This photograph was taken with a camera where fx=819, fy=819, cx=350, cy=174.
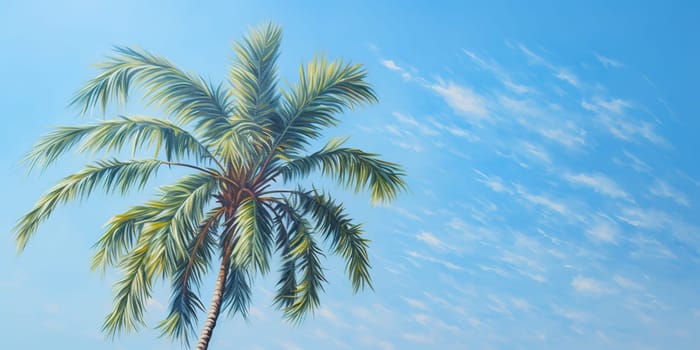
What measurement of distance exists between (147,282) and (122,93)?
3.04 m

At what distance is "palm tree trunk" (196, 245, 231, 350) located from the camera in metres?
12.2

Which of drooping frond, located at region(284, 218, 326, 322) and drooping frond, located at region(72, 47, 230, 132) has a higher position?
drooping frond, located at region(72, 47, 230, 132)

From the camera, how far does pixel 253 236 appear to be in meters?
11.4

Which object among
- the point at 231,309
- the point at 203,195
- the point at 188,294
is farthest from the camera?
the point at 231,309

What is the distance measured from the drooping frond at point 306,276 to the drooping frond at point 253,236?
20.3 inches

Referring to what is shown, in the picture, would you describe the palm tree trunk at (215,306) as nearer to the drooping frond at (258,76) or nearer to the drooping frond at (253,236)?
the drooping frond at (253,236)

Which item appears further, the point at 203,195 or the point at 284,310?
the point at 284,310

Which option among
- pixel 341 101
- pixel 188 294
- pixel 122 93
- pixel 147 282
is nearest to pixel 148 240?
pixel 147 282

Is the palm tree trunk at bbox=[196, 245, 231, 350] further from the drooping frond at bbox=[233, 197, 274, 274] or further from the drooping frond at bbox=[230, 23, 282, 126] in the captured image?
the drooping frond at bbox=[230, 23, 282, 126]

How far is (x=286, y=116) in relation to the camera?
13039 mm

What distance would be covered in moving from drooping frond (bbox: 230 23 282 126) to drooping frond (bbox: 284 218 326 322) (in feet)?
6.06

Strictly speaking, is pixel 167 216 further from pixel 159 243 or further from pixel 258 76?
pixel 258 76

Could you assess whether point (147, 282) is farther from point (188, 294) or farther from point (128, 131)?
point (128, 131)

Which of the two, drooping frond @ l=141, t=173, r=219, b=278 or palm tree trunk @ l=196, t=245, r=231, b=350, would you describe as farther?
palm tree trunk @ l=196, t=245, r=231, b=350
